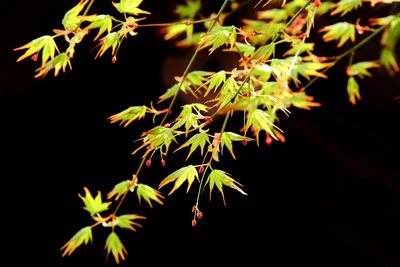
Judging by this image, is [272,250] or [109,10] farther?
[272,250]

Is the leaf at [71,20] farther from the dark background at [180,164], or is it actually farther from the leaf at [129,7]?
the dark background at [180,164]

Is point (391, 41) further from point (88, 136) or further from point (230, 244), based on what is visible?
point (230, 244)

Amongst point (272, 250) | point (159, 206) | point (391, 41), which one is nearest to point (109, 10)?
point (159, 206)

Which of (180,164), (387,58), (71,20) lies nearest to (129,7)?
(71,20)

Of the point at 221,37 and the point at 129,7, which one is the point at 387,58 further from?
the point at 129,7

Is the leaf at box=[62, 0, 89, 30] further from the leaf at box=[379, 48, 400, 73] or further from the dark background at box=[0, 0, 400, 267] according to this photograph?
the dark background at box=[0, 0, 400, 267]

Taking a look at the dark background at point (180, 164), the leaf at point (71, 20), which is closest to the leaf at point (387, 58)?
the leaf at point (71, 20)

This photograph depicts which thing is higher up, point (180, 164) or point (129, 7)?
point (129, 7)

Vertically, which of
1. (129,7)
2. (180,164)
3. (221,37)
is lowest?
(180,164)
